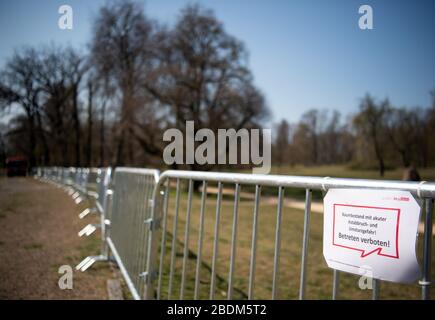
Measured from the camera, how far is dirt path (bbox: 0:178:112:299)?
4402mm

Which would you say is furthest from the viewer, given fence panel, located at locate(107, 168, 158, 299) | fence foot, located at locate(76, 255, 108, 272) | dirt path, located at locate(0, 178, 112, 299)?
fence foot, located at locate(76, 255, 108, 272)

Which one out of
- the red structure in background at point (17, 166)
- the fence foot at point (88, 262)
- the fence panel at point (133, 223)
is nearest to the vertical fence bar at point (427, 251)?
the fence panel at point (133, 223)

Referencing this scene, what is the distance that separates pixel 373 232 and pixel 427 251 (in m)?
0.20

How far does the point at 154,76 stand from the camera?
2769cm

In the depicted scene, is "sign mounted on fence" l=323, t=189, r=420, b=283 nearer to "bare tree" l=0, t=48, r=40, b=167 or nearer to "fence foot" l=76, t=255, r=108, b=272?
"fence foot" l=76, t=255, r=108, b=272

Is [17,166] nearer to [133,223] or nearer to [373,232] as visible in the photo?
[133,223]

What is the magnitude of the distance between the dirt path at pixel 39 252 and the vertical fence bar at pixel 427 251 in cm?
382

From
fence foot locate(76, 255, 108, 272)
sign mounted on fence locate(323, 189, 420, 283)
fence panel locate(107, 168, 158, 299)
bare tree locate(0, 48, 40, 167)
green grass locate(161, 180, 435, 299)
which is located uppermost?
bare tree locate(0, 48, 40, 167)

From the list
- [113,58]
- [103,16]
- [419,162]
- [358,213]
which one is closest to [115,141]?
[113,58]

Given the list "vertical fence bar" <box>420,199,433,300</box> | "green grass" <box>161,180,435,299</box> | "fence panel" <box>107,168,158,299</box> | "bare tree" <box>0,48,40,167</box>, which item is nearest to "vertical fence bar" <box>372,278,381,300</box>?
"vertical fence bar" <box>420,199,433,300</box>

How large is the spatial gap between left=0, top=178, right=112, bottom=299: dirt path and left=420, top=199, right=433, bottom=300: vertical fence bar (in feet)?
12.5

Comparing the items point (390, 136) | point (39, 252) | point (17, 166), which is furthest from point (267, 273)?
point (390, 136)

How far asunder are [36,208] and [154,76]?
19.0 metres

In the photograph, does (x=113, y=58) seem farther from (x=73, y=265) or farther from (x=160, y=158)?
(x=73, y=265)
